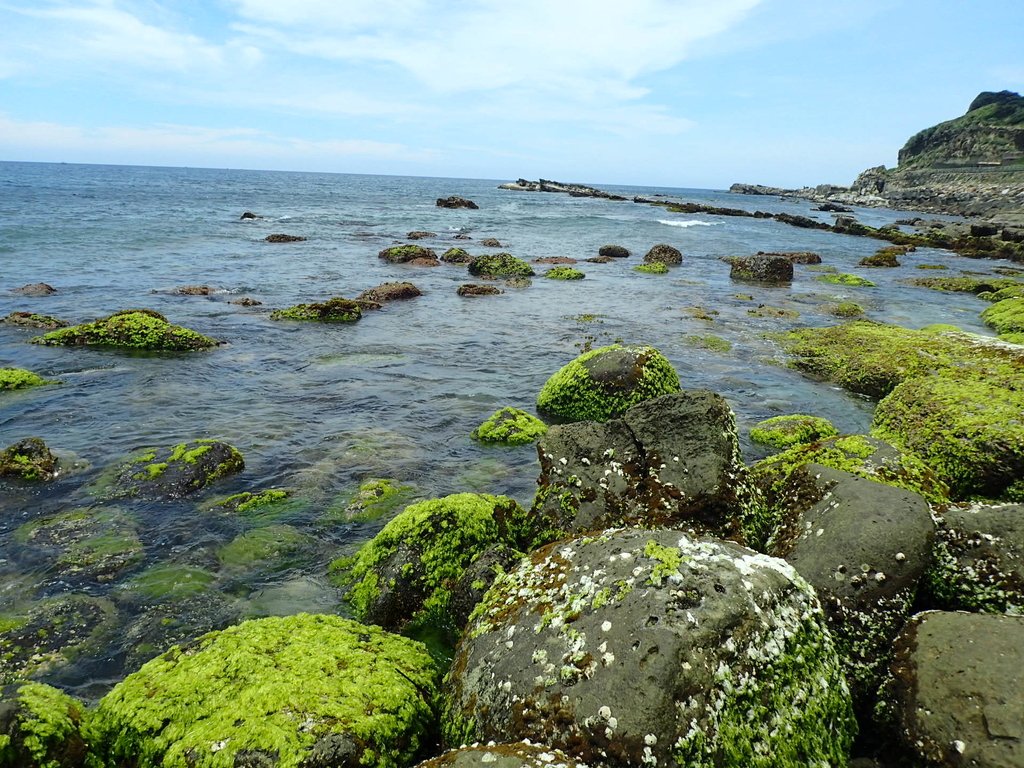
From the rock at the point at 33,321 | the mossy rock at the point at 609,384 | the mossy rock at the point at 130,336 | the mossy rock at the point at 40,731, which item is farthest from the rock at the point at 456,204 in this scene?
the mossy rock at the point at 40,731

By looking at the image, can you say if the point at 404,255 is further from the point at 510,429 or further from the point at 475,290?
the point at 510,429

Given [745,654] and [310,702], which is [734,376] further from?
[310,702]

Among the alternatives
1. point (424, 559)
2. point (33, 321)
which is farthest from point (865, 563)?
point (33, 321)

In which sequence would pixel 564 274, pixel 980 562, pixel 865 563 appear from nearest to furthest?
pixel 865 563 → pixel 980 562 → pixel 564 274

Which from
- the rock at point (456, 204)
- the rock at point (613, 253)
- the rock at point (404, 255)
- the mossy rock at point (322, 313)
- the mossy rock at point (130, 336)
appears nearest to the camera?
the mossy rock at point (130, 336)

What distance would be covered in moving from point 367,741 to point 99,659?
374 centimetres

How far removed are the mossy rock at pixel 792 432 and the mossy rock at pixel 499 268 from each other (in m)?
22.5

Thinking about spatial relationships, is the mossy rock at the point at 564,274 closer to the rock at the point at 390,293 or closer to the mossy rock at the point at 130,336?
the rock at the point at 390,293

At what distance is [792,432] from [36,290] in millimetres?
28076

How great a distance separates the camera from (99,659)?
21.0 ft

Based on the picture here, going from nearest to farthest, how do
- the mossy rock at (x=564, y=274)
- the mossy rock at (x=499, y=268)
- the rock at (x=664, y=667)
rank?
the rock at (x=664, y=667) → the mossy rock at (x=564, y=274) → the mossy rock at (x=499, y=268)

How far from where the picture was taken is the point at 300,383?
15367 mm

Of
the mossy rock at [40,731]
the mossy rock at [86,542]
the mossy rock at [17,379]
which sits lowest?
the mossy rock at [86,542]

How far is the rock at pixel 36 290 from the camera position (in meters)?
24.1
